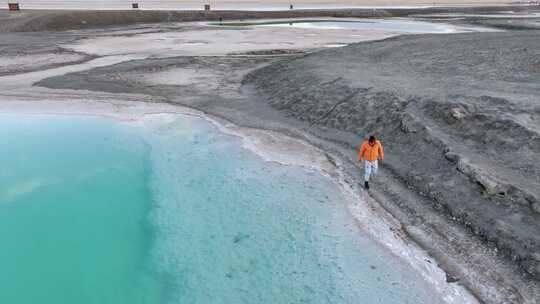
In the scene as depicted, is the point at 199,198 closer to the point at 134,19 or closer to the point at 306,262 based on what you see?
the point at 306,262

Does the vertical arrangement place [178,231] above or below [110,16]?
below

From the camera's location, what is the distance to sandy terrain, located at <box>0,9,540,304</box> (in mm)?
10469

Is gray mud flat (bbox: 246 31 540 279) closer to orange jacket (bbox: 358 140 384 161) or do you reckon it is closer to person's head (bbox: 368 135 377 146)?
orange jacket (bbox: 358 140 384 161)

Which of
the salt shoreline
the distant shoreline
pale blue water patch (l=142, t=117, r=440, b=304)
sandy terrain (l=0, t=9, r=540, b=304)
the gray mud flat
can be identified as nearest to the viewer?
pale blue water patch (l=142, t=117, r=440, b=304)

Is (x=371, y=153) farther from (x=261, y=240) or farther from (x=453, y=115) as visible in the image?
(x=453, y=115)

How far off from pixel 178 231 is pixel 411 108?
1020cm

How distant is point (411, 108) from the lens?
17.1 meters

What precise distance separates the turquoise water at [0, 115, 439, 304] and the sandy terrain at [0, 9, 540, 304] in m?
1.58

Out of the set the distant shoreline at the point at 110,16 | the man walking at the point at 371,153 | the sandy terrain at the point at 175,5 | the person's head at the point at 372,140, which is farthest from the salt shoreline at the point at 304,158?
the sandy terrain at the point at 175,5

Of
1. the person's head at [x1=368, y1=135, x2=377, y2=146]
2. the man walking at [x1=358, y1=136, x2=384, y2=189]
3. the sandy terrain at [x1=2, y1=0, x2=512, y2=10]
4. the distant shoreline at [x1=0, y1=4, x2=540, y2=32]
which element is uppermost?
the sandy terrain at [x1=2, y1=0, x2=512, y2=10]

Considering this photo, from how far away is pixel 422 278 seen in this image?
369 inches

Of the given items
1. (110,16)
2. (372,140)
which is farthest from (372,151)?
(110,16)

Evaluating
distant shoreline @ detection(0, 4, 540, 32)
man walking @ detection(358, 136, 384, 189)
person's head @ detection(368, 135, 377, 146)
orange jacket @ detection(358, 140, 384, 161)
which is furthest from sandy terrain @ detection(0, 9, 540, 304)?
distant shoreline @ detection(0, 4, 540, 32)

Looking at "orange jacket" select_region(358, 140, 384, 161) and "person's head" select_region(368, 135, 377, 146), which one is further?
"orange jacket" select_region(358, 140, 384, 161)
